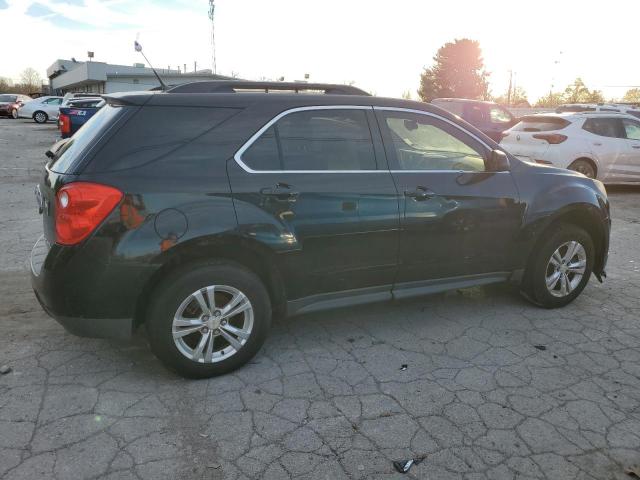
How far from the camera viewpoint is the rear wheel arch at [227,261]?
9.71 feet

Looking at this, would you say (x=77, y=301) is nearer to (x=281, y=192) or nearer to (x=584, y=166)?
(x=281, y=192)

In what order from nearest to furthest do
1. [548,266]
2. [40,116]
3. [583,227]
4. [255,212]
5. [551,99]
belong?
1. [255,212]
2. [548,266]
3. [583,227]
4. [40,116]
5. [551,99]

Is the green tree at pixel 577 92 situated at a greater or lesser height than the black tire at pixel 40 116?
greater

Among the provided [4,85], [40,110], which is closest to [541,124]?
[40,110]

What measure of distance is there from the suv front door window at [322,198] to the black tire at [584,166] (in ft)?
25.7

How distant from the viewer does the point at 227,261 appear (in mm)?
3113

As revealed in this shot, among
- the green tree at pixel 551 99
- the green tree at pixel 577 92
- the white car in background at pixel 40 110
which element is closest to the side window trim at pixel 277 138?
the white car in background at pixel 40 110

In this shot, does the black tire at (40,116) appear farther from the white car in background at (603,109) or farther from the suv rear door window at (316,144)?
the suv rear door window at (316,144)

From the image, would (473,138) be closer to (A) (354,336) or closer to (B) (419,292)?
(B) (419,292)

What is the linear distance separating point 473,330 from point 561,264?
1.05 m

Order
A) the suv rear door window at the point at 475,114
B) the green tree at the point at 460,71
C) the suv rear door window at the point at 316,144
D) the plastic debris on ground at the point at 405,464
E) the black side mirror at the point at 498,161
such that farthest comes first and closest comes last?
the green tree at the point at 460,71
the suv rear door window at the point at 475,114
the black side mirror at the point at 498,161
the suv rear door window at the point at 316,144
the plastic debris on ground at the point at 405,464

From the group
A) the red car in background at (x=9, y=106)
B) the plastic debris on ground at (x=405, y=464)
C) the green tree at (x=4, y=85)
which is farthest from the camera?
the green tree at (x=4, y=85)

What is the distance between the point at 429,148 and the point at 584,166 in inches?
296

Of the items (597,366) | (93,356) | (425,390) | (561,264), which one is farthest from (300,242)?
(561,264)
